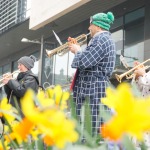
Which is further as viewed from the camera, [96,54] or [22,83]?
[22,83]

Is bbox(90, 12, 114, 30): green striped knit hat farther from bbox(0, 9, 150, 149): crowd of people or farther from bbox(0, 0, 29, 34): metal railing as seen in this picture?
bbox(0, 0, 29, 34): metal railing

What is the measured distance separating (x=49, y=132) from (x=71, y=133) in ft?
0.09

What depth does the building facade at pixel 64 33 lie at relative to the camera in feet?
36.3

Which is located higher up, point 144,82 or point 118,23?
point 118,23

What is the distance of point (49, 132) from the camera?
0.54 metres

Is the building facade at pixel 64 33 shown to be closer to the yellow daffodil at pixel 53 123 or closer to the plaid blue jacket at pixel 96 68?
the plaid blue jacket at pixel 96 68

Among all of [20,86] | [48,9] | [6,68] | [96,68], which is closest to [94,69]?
[96,68]

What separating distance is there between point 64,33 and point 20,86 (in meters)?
11.5

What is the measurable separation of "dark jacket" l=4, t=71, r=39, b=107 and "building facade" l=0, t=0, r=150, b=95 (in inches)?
84.3

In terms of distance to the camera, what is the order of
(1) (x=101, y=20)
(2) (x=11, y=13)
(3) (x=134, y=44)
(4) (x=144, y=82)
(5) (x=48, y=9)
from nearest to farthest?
(1) (x=101, y=20)
(4) (x=144, y=82)
(3) (x=134, y=44)
(5) (x=48, y=9)
(2) (x=11, y=13)

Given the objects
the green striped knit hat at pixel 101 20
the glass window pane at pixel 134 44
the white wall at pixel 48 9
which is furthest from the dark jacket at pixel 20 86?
the white wall at pixel 48 9

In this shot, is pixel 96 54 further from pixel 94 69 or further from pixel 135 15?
pixel 135 15

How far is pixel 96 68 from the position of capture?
2939 mm

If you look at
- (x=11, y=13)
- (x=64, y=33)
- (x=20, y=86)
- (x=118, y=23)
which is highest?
(x=11, y=13)
